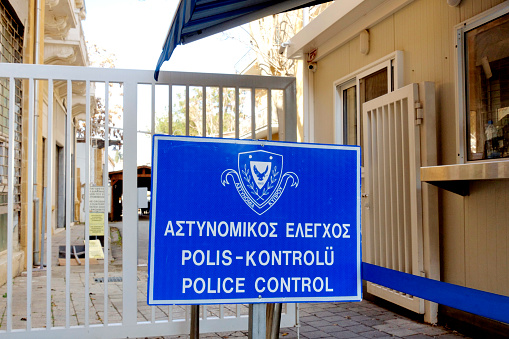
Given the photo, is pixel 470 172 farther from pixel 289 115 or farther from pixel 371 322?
pixel 371 322

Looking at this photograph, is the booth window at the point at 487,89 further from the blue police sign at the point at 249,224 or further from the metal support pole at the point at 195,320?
the metal support pole at the point at 195,320

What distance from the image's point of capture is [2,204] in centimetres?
741

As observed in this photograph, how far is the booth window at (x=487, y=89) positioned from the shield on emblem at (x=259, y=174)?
2421 mm

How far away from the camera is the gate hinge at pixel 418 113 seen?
476 cm

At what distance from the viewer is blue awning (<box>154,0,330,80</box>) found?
3.21m

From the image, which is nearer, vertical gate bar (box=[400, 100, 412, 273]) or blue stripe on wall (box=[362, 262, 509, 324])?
blue stripe on wall (box=[362, 262, 509, 324])

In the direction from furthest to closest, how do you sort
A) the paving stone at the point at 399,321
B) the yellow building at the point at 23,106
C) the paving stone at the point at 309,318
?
the yellow building at the point at 23,106
the paving stone at the point at 309,318
the paving stone at the point at 399,321

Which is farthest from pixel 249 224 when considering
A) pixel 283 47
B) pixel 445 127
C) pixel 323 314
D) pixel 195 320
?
pixel 283 47

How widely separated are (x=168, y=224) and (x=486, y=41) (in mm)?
3212

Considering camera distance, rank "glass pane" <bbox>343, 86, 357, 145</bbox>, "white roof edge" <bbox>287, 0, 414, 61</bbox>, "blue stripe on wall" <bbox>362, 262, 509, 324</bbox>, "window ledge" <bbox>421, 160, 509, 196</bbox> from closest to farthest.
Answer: "blue stripe on wall" <bbox>362, 262, 509, 324</bbox> → "window ledge" <bbox>421, 160, 509, 196</bbox> → "white roof edge" <bbox>287, 0, 414, 61</bbox> → "glass pane" <bbox>343, 86, 357, 145</bbox>

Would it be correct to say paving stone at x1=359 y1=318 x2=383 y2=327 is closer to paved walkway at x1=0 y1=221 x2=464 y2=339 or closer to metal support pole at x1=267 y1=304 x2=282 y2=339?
paved walkway at x1=0 y1=221 x2=464 y2=339

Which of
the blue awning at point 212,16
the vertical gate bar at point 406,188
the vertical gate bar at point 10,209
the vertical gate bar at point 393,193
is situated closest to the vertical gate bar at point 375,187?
the vertical gate bar at point 393,193

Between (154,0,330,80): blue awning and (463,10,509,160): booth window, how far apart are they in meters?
1.35

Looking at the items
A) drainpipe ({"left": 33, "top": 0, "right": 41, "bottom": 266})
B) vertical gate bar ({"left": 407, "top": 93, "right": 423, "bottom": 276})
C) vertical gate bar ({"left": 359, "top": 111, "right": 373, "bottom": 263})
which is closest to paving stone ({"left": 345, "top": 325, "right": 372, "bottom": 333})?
vertical gate bar ({"left": 407, "top": 93, "right": 423, "bottom": 276})
